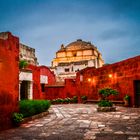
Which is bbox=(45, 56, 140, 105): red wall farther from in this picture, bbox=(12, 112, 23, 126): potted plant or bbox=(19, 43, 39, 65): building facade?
bbox=(12, 112, 23, 126): potted plant

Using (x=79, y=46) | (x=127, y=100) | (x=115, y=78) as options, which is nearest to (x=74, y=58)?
(x=79, y=46)

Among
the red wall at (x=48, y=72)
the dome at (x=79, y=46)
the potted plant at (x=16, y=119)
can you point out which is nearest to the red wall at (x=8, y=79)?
the potted plant at (x=16, y=119)

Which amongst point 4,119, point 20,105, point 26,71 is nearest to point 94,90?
point 26,71

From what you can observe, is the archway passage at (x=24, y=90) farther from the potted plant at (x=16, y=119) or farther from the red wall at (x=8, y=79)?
the potted plant at (x=16, y=119)

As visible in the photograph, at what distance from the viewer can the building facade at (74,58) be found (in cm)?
4156

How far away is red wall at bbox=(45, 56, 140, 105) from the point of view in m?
15.8

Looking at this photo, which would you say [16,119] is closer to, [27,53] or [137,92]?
[137,92]

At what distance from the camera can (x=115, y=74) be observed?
711 inches

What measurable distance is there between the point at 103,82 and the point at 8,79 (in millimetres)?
13244

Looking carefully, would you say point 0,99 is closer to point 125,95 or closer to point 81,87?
point 125,95

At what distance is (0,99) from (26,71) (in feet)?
27.9

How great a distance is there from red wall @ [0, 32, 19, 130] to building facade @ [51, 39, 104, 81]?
32284 millimetres

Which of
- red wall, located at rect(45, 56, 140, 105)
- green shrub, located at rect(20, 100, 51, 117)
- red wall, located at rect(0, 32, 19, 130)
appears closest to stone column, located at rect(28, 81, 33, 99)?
green shrub, located at rect(20, 100, 51, 117)

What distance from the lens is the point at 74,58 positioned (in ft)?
157
